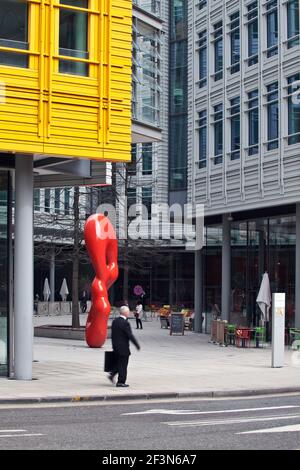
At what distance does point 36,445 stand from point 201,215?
3109cm

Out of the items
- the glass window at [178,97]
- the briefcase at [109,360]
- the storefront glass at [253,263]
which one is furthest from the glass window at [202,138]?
the glass window at [178,97]

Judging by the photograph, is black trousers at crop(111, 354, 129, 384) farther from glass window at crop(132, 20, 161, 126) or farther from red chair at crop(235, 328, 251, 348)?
red chair at crop(235, 328, 251, 348)

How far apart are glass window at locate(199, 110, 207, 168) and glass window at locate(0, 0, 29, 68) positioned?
71.8 feet

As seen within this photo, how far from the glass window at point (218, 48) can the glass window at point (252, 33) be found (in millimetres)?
2570

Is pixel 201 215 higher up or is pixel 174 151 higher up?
pixel 174 151

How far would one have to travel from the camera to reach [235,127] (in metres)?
39.8

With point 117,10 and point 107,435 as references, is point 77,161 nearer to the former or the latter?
point 117,10

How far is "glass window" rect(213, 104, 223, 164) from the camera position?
40969mm

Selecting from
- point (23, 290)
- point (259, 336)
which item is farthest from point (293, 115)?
point (23, 290)

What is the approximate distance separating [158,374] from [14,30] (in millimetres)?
9304

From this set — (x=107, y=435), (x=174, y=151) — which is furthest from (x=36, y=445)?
(x=174, y=151)

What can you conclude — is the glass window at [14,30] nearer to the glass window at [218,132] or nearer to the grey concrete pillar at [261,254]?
the glass window at [218,132]

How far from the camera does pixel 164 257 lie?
233ft

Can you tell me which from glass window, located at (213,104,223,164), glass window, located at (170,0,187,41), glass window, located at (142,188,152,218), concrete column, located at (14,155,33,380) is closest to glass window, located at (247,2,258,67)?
glass window, located at (213,104,223,164)
